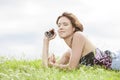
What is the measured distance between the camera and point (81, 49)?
12.5m

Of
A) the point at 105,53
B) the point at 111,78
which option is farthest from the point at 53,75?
the point at 105,53

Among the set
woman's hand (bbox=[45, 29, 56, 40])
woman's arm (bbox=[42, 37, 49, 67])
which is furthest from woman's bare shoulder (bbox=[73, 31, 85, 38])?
woman's arm (bbox=[42, 37, 49, 67])

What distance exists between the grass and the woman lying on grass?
27cm

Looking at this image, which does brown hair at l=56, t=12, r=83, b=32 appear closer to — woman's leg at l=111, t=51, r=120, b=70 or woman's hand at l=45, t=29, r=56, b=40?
woman's hand at l=45, t=29, r=56, b=40

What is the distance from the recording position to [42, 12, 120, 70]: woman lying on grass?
12.5 m

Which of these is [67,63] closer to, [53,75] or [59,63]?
[59,63]

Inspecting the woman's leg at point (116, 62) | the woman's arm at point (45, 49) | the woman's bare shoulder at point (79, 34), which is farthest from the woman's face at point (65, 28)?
the woman's leg at point (116, 62)

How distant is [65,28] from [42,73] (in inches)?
108

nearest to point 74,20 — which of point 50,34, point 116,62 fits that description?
point 50,34

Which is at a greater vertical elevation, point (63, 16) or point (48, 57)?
point (63, 16)

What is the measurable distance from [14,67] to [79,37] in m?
1.95

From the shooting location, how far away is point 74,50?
1242 cm

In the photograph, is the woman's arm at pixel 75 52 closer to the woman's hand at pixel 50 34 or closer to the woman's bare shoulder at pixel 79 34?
the woman's bare shoulder at pixel 79 34

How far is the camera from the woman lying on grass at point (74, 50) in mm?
12466
